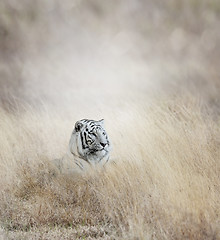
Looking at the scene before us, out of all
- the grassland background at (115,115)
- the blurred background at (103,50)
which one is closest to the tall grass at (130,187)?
the grassland background at (115,115)

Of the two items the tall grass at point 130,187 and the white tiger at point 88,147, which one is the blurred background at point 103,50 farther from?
the white tiger at point 88,147

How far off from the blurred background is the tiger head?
4058mm

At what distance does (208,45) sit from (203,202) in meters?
6.74

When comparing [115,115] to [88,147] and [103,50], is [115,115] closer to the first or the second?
[88,147]

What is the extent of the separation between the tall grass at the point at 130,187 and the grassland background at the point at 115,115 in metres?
0.01

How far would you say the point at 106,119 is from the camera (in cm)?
676

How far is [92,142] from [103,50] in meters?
6.66

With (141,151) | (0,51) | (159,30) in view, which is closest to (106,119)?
(141,151)

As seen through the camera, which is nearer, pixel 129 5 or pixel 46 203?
pixel 46 203

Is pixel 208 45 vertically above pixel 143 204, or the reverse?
pixel 208 45

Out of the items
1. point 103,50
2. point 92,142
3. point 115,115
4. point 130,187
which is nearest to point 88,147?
point 92,142

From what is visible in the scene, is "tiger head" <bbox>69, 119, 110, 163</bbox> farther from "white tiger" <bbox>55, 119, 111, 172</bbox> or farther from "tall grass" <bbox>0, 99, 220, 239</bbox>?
"tall grass" <bbox>0, 99, 220, 239</bbox>

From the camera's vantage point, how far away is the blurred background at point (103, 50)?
→ 9.85 metres

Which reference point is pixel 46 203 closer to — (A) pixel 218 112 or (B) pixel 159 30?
(A) pixel 218 112
